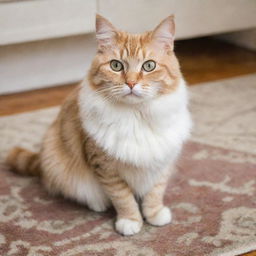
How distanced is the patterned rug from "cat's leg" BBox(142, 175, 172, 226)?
0.08ft

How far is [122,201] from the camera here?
1369mm

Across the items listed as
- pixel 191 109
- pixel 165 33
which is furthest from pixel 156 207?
pixel 191 109

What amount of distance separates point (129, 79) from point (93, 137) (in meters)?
0.22

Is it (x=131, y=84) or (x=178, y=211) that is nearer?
(x=131, y=84)

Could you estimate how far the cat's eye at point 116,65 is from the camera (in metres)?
1.26

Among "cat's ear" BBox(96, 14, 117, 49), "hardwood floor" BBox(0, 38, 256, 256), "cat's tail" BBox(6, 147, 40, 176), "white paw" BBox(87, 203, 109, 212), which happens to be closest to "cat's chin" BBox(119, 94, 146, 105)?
"cat's ear" BBox(96, 14, 117, 49)

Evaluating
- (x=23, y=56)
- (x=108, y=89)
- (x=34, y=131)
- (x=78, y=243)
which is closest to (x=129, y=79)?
(x=108, y=89)

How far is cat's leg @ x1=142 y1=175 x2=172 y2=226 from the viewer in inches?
55.4

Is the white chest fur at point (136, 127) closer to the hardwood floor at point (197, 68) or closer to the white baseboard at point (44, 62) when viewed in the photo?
the hardwood floor at point (197, 68)

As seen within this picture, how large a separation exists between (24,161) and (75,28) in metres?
0.97

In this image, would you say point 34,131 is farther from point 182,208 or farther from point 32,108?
point 182,208

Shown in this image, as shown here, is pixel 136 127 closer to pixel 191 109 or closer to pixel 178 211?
pixel 178 211

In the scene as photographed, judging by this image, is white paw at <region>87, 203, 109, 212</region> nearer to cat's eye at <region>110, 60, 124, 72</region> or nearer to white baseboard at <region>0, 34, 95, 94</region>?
cat's eye at <region>110, 60, 124, 72</region>

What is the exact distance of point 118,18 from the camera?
248cm
